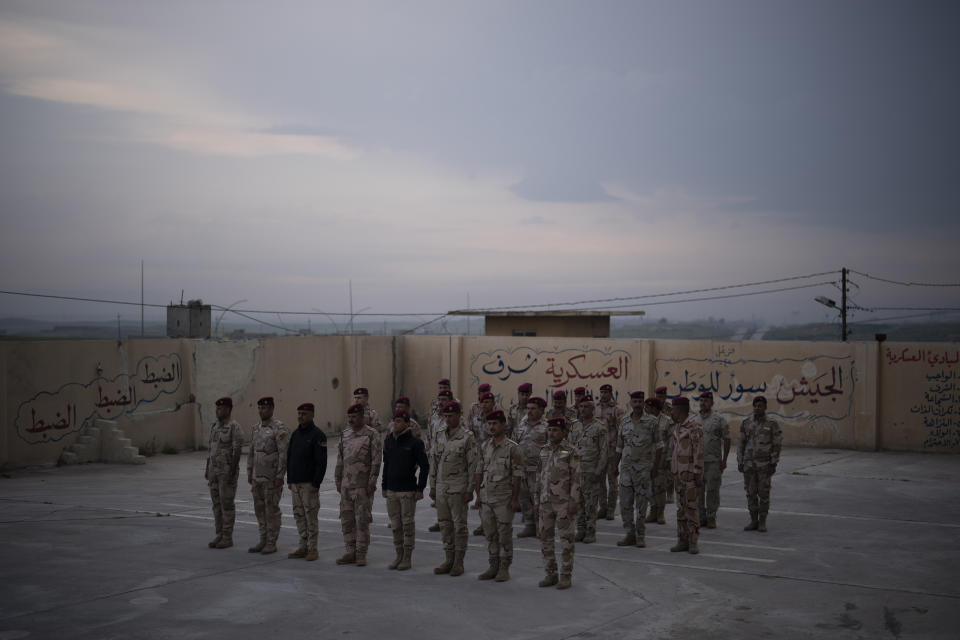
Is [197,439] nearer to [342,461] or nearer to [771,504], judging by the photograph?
[342,461]

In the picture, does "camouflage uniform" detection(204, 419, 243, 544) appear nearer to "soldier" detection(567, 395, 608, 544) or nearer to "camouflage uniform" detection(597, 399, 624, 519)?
"soldier" detection(567, 395, 608, 544)

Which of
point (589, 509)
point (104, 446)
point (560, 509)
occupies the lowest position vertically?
point (104, 446)

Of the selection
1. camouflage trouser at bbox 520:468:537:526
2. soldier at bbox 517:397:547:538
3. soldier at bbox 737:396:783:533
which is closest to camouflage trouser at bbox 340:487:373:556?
soldier at bbox 517:397:547:538

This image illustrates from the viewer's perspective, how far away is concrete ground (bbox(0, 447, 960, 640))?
7.09 metres

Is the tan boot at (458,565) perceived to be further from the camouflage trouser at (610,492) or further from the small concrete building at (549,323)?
the small concrete building at (549,323)

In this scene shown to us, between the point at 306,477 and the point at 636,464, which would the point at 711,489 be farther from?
the point at 306,477

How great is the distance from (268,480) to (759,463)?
6.22 meters

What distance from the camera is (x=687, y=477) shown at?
9.92m

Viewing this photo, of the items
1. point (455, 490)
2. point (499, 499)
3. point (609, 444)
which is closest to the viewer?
point (499, 499)

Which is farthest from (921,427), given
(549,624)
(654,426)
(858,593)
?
(549,624)

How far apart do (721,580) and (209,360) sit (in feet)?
47.8

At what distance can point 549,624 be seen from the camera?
23.7 feet

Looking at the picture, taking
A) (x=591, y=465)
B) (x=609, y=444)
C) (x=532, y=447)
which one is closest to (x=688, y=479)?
(x=591, y=465)

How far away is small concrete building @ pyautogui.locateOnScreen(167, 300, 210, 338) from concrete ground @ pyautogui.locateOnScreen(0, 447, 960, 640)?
8.04 meters
